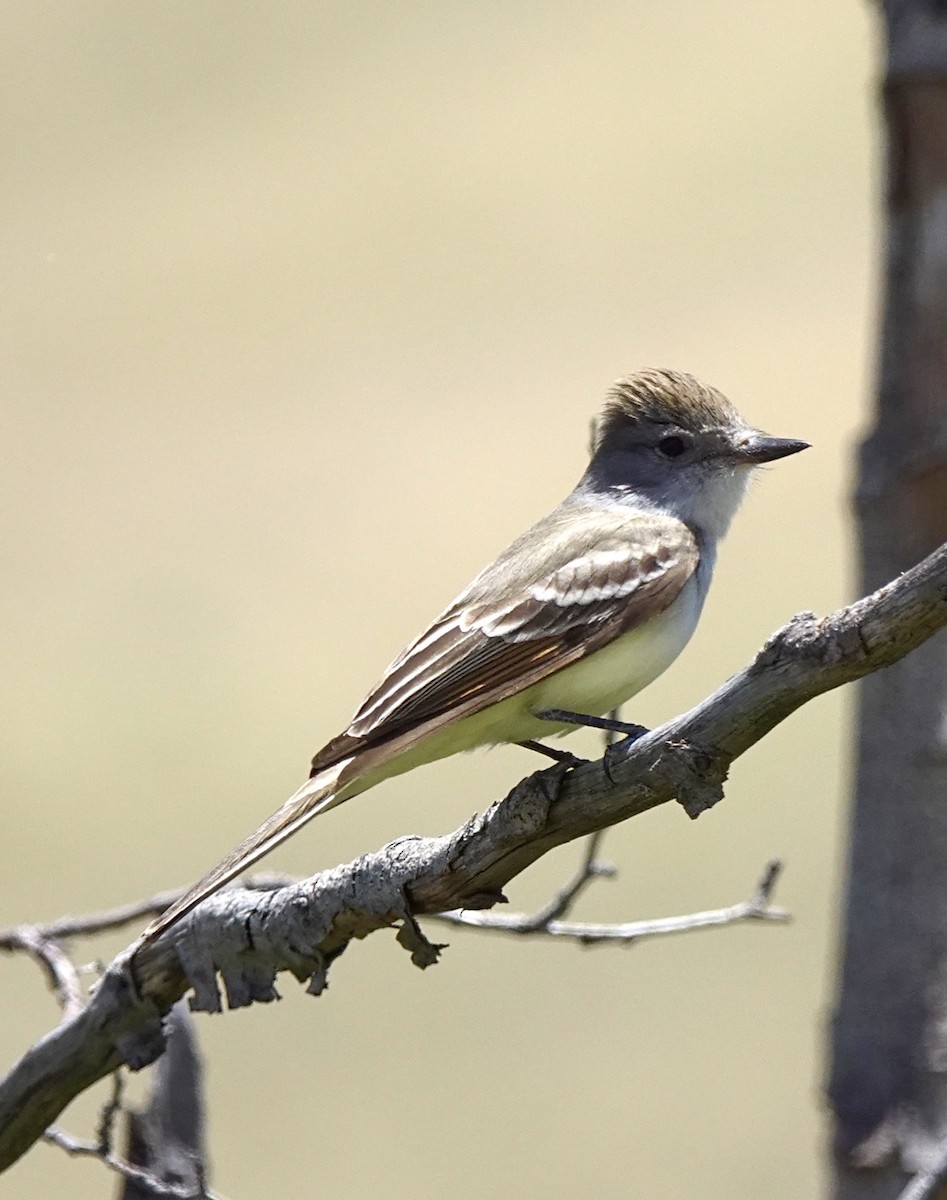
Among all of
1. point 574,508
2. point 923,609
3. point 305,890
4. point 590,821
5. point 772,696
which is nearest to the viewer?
point 923,609

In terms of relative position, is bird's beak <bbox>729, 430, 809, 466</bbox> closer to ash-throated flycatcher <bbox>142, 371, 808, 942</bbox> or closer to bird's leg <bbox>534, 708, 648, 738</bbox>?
ash-throated flycatcher <bbox>142, 371, 808, 942</bbox>

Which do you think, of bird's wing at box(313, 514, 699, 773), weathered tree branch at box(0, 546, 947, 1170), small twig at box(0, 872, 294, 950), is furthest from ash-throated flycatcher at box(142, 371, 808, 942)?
small twig at box(0, 872, 294, 950)

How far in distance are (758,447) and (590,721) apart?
1.22 m

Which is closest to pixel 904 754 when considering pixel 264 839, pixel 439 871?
pixel 439 871

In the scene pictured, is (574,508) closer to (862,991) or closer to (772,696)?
(862,991)

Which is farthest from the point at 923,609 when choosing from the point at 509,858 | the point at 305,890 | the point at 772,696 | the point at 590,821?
the point at 305,890

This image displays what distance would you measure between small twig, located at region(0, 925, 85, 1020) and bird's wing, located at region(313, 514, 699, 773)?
69 cm

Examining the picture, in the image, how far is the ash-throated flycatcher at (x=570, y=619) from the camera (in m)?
3.52

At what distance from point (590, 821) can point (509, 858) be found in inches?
7.2

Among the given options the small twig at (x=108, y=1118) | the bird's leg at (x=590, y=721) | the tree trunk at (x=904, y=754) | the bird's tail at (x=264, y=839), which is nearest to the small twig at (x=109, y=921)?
the bird's tail at (x=264, y=839)

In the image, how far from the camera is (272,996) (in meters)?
3.23

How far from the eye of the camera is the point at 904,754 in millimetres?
3746

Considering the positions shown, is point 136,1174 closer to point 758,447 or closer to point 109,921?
point 109,921

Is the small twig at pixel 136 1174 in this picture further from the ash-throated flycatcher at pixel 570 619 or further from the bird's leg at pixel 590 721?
the bird's leg at pixel 590 721
